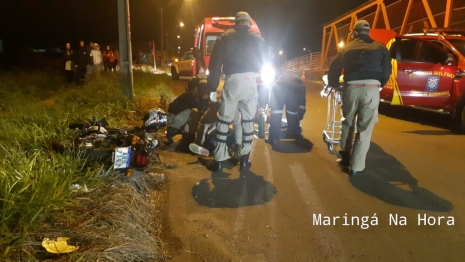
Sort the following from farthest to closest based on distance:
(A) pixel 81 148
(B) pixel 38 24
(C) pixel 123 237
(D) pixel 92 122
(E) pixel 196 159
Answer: (B) pixel 38 24 < (E) pixel 196 159 < (D) pixel 92 122 < (A) pixel 81 148 < (C) pixel 123 237

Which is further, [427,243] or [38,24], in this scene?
[38,24]

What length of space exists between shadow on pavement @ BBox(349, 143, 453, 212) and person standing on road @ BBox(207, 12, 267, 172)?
166 centimetres

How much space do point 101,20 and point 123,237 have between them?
4001 centimetres

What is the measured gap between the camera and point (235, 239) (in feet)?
11.4

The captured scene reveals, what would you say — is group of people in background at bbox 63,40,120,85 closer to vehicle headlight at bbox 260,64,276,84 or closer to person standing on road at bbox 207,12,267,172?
vehicle headlight at bbox 260,64,276,84

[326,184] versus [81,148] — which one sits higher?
[81,148]

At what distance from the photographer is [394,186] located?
4.76 meters

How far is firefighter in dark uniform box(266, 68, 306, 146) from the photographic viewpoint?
6.59m

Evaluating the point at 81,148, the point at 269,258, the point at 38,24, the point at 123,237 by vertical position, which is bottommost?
the point at 269,258

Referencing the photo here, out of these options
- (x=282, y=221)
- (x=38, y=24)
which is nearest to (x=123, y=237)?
(x=282, y=221)

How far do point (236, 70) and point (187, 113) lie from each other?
62.0 inches

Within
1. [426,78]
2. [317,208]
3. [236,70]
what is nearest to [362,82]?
[236,70]

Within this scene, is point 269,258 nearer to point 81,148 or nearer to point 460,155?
point 81,148

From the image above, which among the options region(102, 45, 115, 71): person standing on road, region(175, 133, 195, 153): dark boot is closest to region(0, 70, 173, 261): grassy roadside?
region(175, 133, 195, 153): dark boot
